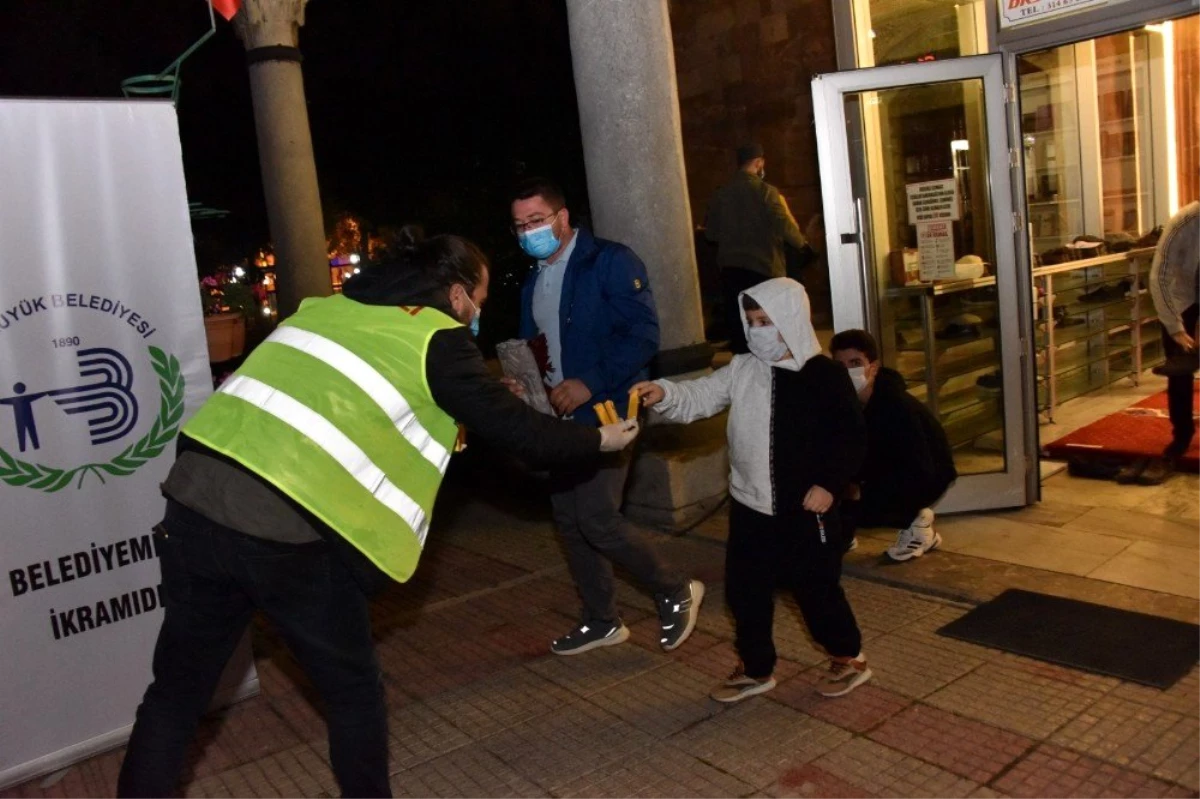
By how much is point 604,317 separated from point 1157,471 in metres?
4.07

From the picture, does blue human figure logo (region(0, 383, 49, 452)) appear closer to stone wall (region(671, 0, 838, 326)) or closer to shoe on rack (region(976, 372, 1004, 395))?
shoe on rack (region(976, 372, 1004, 395))

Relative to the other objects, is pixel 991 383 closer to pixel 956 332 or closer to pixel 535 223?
pixel 956 332

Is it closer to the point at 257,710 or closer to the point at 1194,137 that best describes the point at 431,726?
the point at 257,710

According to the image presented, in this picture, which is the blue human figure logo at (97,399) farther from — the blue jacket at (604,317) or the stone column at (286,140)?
the stone column at (286,140)

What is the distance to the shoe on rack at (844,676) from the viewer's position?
12.8 feet

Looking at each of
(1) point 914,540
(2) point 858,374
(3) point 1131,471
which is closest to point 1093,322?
(3) point 1131,471

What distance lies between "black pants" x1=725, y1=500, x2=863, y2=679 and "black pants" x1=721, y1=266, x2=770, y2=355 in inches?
171

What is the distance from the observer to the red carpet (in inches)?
261

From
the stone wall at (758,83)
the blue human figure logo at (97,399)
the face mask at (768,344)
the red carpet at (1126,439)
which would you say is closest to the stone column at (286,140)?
the stone wall at (758,83)

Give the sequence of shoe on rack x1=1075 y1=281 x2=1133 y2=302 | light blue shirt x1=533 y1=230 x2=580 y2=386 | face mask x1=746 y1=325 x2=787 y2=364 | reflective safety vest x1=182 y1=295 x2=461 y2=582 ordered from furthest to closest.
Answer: shoe on rack x1=1075 y1=281 x2=1133 y2=302 < light blue shirt x1=533 y1=230 x2=580 y2=386 < face mask x1=746 y1=325 x2=787 y2=364 < reflective safety vest x1=182 y1=295 x2=461 y2=582

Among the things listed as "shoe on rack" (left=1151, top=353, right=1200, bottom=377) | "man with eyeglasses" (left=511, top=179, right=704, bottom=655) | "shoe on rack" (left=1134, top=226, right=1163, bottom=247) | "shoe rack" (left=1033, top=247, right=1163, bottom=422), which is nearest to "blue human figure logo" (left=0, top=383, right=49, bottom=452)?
"man with eyeglasses" (left=511, top=179, right=704, bottom=655)

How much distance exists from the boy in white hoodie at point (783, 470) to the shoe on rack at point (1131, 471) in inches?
133

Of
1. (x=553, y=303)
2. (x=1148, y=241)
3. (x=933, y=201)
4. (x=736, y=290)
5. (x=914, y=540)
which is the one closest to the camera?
(x=553, y=303)

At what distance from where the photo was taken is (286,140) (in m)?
9.66
